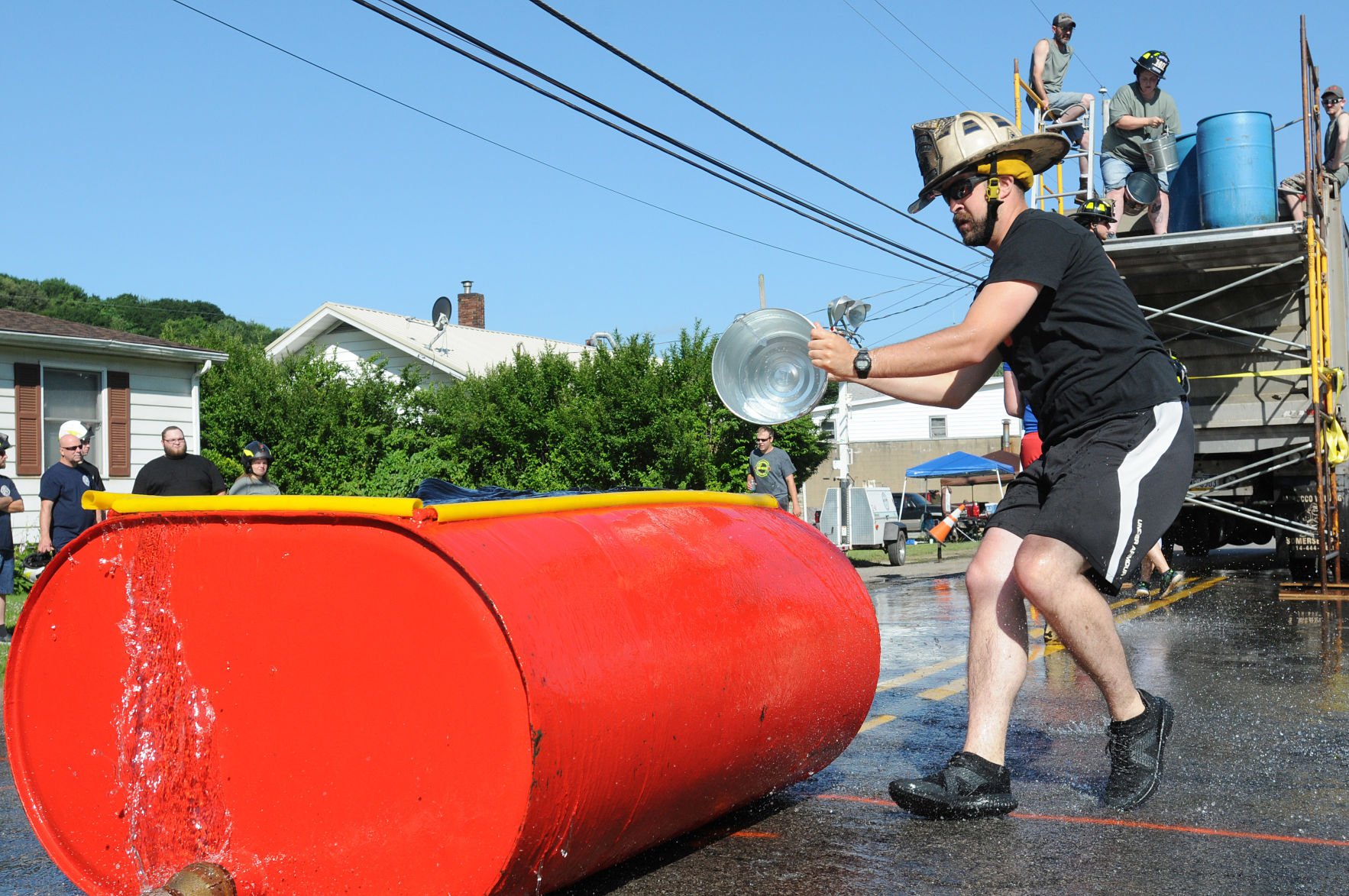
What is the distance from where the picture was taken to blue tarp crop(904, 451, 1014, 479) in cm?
3453

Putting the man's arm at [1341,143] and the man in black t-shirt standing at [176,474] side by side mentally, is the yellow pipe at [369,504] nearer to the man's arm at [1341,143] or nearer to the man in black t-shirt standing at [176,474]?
the man in black t-shirt standing at [176,474]

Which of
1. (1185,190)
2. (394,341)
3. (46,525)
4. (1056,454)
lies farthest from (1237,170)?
(394,341)

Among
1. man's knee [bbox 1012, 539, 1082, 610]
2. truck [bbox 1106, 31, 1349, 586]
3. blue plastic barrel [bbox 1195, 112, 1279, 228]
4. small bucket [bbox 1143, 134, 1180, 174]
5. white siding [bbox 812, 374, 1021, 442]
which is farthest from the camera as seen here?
white siding [bbox 812, 374, 1021, 442]

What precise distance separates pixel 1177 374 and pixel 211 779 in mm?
3010

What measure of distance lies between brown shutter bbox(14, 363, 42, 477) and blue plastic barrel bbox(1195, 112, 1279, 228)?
49.0ft

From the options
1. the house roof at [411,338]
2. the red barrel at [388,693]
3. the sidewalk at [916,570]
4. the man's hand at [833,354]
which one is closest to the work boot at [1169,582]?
the sidewalk at [916,570]

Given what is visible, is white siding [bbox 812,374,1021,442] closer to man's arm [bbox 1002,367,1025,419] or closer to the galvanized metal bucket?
man's arm [bbox 1002,367,1025,419]

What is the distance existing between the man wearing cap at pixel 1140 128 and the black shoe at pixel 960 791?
28.3ft

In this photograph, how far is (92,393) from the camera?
714 inches

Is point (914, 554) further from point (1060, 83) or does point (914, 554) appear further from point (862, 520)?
point (1060, 83)

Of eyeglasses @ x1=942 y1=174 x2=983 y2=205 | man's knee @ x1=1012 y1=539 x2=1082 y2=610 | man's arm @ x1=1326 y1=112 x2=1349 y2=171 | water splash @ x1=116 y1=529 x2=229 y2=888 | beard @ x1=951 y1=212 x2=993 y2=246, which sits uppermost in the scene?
man's arm @ x1=1326 y1=112 x2=1349 y2=171

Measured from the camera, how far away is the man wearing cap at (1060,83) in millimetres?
12609

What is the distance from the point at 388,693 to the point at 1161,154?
1065 centimetres

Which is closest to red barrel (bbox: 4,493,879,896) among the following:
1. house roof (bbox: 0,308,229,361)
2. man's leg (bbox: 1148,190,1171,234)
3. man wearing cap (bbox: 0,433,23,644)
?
man wearing cap (bbox: 0,433,23,644)
